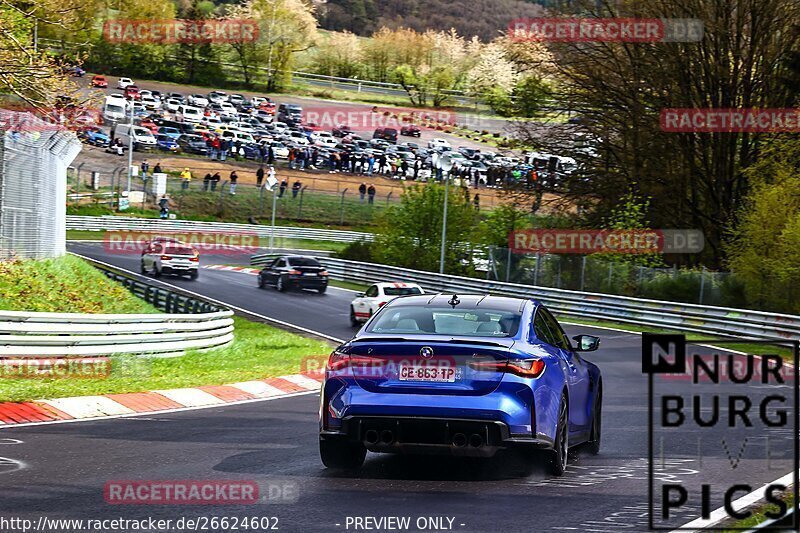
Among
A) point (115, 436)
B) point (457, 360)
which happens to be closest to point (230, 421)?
point (115, 436)

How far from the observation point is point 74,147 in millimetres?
28094

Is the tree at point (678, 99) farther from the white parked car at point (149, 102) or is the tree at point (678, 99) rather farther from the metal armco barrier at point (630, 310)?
the white parked car at point (149, 102)

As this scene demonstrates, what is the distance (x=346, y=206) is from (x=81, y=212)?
58.7 ft

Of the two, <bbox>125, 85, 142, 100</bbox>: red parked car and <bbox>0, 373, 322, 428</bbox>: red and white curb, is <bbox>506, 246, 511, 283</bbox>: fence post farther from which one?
<bbox>125, 85, 142, 100</bbox>: red parked car

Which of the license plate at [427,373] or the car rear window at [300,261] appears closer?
the license plate at [427,373]

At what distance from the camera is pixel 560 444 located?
9.23 metres

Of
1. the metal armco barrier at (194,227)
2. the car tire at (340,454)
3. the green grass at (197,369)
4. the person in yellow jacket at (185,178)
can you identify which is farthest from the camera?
the person in yellow jacket at (185,178)

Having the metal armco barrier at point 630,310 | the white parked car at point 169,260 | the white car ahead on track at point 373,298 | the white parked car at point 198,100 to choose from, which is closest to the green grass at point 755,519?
the metal armco barrier at point 630,310

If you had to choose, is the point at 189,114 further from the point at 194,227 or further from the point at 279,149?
the point at 194,227

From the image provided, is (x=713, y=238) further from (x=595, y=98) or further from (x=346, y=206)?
(x=346, y=206)

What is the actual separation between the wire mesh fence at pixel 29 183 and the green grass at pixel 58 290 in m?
0.34

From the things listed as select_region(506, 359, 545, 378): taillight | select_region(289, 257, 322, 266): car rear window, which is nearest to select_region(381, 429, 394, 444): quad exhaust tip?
select_region(506, 359, 545, 378): taillight

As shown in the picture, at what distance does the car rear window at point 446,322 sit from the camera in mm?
9305

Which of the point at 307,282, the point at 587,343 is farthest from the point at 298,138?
the point at 587,343
